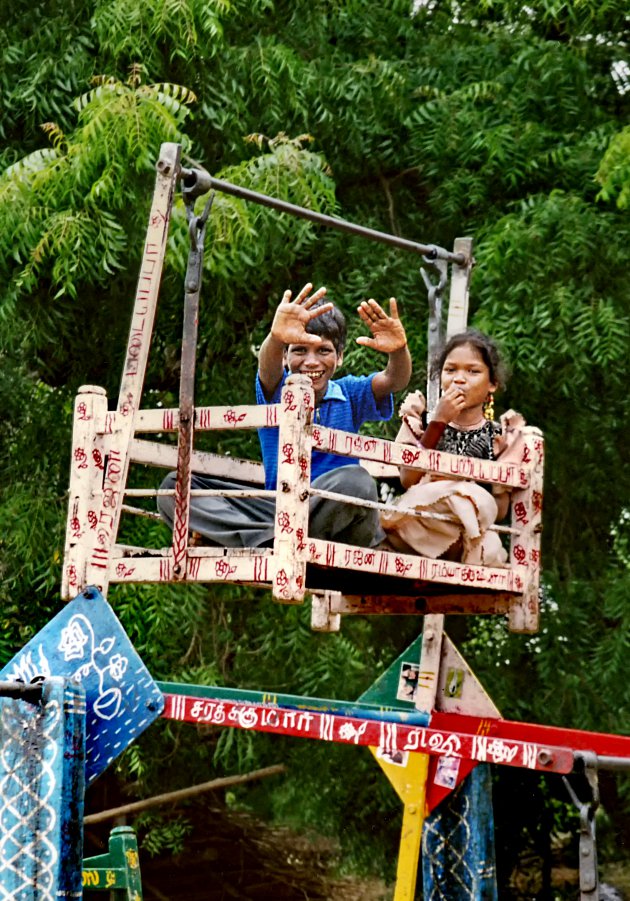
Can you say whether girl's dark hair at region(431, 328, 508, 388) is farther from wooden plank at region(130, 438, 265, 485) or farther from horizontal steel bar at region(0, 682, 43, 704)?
horizontal steel bar at region(0, 682, 43, 704)

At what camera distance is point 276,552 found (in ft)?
12.3

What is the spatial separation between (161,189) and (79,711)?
1590mm

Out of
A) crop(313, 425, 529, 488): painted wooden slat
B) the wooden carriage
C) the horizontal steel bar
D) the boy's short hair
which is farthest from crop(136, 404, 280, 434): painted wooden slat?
the horizontal steel bar

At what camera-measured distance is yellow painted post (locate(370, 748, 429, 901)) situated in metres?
4.32

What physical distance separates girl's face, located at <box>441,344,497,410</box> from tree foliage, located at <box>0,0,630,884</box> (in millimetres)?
2372

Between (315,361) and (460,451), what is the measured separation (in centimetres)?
53

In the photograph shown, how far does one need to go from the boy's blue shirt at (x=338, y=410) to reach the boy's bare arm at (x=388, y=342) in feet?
0.19

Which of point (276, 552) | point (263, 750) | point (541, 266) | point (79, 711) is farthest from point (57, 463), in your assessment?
point (79, 711)

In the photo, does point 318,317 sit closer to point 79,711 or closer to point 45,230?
point 79,711

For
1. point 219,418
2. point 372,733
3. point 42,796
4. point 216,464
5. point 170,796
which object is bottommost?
point 42,796

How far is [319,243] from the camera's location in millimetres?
8008

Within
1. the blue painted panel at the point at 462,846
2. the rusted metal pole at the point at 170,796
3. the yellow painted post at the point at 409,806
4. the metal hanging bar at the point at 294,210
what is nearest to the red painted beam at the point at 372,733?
the yellow painted post at the point at 409,806

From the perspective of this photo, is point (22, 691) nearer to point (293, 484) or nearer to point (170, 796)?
point (293, 484)

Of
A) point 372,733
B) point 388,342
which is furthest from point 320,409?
point 372,733
